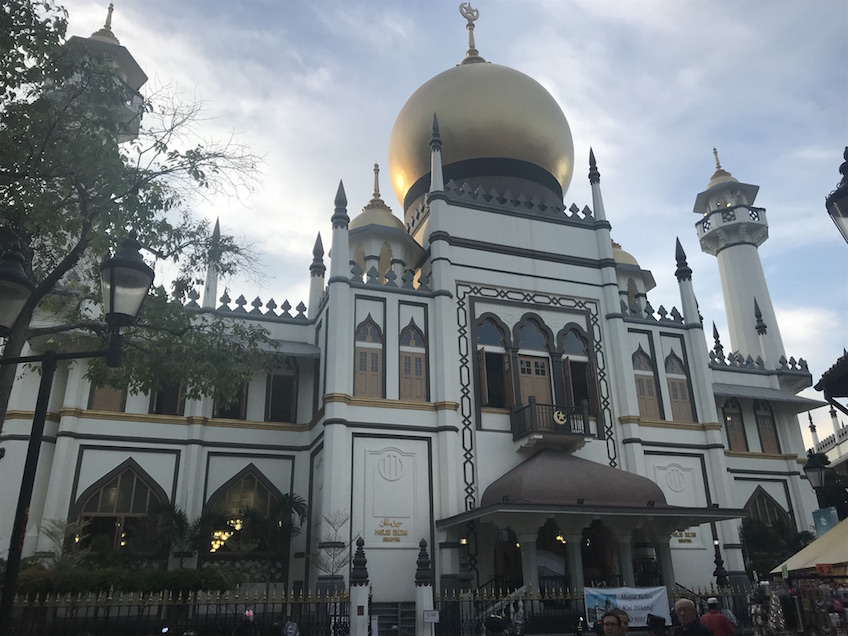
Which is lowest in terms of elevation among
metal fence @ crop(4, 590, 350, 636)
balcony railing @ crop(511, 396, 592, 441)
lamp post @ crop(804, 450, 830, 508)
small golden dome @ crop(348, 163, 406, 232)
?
metal fence @ crop(4, 590, 350, 636)

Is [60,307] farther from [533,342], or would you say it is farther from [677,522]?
[677,522]

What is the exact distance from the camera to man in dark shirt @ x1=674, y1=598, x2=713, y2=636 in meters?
5.34

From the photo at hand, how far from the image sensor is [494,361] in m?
20.5

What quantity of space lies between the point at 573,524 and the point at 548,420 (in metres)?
3.19

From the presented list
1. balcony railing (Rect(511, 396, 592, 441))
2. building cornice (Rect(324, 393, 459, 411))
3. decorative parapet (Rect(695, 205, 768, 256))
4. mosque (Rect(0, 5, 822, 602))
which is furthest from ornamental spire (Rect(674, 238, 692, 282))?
decorative parapet (Rect(695, 205, 768, 256))

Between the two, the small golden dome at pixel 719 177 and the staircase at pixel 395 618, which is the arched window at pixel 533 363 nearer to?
the staircase at pixel 395 618

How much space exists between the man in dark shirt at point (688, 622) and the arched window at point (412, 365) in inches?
533

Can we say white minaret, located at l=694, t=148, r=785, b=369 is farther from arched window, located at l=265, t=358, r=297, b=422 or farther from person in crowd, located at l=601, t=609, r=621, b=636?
person in crowd, located at l=601, t=609, r=621, b=636

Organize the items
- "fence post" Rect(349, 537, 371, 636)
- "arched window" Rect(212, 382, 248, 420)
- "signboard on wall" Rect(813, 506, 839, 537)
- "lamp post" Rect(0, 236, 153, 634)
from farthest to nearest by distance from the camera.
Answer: "arched window" Rect(212, 382, 248, 420) < "fence post" Rect(349, 537, 371, 636) < "signboard on wall" Rect(813, 506, 839, 537) < "lamp post" Rect(0, 236, 153, 634)

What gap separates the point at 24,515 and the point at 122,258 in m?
2.22

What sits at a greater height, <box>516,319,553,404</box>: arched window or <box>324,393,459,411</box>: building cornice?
<box>516,319,553,404</box>: arched window

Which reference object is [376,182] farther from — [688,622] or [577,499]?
[688,622]

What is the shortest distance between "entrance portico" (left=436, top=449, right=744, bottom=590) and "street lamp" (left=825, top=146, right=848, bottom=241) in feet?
33.9

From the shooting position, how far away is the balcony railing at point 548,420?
61.5 ft
